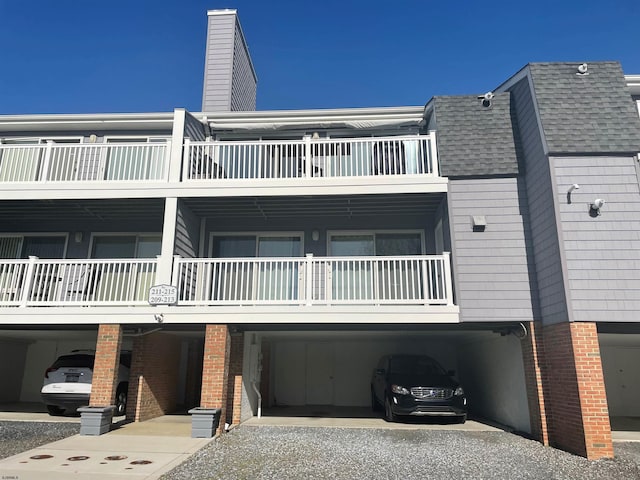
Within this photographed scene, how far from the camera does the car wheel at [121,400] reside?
34.0ft

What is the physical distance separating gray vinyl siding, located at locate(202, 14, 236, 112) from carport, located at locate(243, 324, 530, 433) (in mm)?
7333

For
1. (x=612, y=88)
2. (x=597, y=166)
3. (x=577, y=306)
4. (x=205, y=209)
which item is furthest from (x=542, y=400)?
(x=205, y=209)

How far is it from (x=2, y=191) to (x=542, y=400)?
1221cm

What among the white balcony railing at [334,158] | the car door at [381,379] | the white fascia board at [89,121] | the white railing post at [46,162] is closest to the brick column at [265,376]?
the car door at [381,379]

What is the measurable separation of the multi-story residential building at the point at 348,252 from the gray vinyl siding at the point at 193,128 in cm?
11

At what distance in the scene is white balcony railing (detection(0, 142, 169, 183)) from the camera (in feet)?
32.4

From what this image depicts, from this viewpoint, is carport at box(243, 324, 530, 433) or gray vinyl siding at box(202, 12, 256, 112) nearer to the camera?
carport at box(243, 324, 530, 433)

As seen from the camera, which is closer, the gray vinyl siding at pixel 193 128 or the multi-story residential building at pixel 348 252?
the multi-story residential building at pixel 348 252

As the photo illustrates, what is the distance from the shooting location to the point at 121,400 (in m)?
10.4

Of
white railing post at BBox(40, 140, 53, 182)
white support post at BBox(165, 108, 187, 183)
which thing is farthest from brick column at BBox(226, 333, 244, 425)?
white railing post at BBox(40, 140, 53, 182)

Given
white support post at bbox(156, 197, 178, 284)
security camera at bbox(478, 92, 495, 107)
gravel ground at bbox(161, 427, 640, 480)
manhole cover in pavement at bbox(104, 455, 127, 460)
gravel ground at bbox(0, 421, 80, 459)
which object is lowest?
gravel ground at bbox(161, 427, 640, 480)

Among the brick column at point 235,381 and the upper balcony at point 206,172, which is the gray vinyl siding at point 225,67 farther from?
the brick column at point 235,381

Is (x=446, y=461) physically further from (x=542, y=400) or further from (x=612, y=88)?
(x=612, y=88)

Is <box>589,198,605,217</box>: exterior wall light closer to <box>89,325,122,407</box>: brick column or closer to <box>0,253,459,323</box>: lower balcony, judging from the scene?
<box>0,253,459,323</box>: lower balcony
